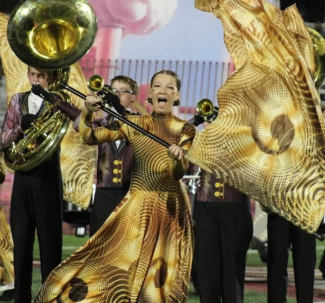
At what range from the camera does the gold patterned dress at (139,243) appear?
7465mm

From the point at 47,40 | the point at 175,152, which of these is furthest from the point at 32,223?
the point at 175,152

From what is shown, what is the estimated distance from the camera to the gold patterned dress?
7.46 m

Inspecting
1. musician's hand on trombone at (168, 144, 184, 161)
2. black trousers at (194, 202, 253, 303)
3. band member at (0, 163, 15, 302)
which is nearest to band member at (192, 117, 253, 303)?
black trousers at (194, 202, 253, 303)

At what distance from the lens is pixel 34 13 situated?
7.89m

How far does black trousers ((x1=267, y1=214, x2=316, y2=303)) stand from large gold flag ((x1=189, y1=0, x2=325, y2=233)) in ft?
2.41

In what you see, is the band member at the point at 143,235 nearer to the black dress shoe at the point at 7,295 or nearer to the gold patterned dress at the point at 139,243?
the gold patterned dress at the point at 139,243

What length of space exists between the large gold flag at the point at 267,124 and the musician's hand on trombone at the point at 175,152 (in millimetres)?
75

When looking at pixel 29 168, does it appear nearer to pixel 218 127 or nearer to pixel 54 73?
pixel 54 73

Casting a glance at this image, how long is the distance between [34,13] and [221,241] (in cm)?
193

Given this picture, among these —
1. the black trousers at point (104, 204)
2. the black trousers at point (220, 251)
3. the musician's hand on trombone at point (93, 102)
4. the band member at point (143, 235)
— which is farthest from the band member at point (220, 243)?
the black trousers at point (104, 204)

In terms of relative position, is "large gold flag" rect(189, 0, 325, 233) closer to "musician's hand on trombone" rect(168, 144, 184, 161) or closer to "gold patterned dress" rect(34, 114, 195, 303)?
"musician's hand on trombone" rect(168, 144, 184, 161)

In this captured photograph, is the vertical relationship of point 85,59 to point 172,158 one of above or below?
above

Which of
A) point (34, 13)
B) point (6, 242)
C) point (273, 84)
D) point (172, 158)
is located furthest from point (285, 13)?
point (6, 242)

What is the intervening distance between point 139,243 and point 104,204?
111cm
